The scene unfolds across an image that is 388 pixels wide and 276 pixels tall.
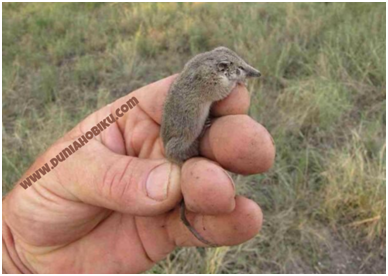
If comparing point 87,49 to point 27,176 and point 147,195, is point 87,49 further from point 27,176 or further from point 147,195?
point 147,195

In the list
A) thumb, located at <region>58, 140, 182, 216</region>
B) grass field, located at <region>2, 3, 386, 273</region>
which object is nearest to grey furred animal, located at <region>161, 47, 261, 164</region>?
thumb, located at <region>58, 140, 182, 216</region>

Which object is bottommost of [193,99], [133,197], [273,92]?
[273,92]

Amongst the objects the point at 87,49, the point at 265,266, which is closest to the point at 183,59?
the point at 87,49

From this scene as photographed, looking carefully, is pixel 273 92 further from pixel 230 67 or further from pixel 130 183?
pixel 130 183

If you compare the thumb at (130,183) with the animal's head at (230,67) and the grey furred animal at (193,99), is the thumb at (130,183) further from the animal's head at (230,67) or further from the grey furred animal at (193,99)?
the animal's head at (230,67)

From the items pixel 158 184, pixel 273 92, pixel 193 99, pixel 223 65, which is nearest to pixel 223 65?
pixel 223 65

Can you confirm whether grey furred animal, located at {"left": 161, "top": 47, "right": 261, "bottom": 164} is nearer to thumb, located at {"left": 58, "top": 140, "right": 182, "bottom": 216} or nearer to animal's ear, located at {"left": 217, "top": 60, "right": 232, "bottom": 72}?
animal's ear, located at {"left": 217, "top": 60, "right": 232, "bottom": 72}
